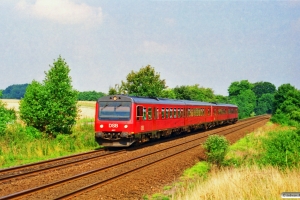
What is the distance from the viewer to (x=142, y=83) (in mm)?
50375

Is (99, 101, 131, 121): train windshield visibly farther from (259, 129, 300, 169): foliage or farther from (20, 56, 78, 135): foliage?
(259, 129, 300, 169): foliage

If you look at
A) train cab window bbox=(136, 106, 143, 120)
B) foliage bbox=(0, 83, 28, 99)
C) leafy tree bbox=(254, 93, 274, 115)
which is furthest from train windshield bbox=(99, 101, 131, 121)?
foliage bbox=(0, 83, 28, 99)

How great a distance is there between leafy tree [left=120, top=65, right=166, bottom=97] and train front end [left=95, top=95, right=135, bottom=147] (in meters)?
27.5

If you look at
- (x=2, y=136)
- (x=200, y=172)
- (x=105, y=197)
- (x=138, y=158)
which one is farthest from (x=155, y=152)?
(x=105, y=197)

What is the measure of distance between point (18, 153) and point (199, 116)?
841 inches

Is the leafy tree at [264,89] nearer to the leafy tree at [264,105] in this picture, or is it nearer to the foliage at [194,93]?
the leafy tree at [264,105]

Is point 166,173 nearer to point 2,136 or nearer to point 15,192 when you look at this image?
point 15,192

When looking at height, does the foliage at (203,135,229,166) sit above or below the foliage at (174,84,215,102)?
below

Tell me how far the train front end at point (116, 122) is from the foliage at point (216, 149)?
5.09 meters

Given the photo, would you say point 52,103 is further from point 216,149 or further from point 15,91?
point 15,91

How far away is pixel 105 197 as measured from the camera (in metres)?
10.4

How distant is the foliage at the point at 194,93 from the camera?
267 ft

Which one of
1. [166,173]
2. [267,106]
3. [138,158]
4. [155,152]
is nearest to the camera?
[166,173]

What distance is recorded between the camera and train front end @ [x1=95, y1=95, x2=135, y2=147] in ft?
68.3
